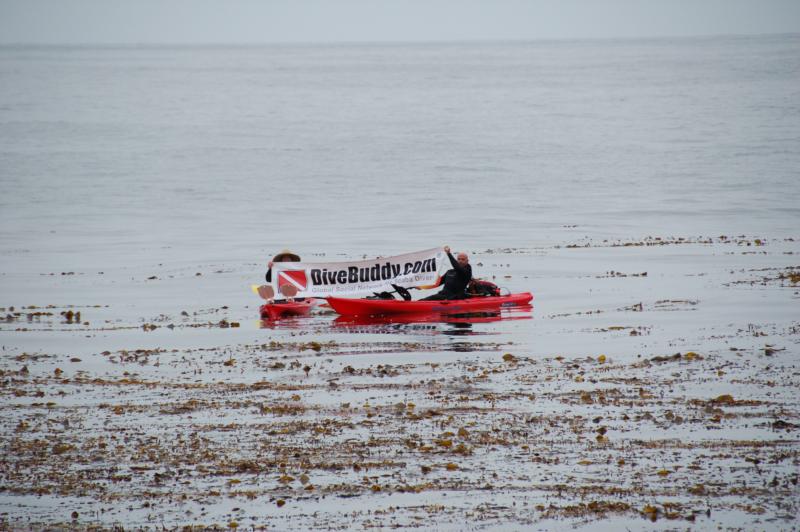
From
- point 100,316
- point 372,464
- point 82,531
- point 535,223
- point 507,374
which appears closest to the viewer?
point 82,531

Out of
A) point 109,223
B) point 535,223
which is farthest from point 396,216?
point 109,223

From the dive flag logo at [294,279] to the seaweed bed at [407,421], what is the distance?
2.38m

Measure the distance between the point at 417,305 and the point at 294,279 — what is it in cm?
363

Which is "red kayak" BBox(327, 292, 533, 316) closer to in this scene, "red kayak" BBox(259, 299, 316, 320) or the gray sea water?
the gray sea water

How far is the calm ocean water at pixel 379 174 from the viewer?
5022cm

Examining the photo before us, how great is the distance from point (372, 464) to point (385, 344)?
9.87 meters

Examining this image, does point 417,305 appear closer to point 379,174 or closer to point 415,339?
point 415,339

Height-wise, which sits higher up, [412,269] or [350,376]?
[412,269]

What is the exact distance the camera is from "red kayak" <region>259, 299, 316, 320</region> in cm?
2895

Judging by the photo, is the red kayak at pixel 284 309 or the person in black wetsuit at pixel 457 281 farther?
the person in black wetsuit at pixel 457 281

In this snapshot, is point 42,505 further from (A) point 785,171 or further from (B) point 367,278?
(A) point 785,171

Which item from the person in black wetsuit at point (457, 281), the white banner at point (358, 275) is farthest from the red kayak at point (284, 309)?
the person in black wetsuit at point (457, 281)

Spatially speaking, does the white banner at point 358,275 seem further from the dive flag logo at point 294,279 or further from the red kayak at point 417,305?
the red kayak at point 417,305

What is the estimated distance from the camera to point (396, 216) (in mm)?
58000
